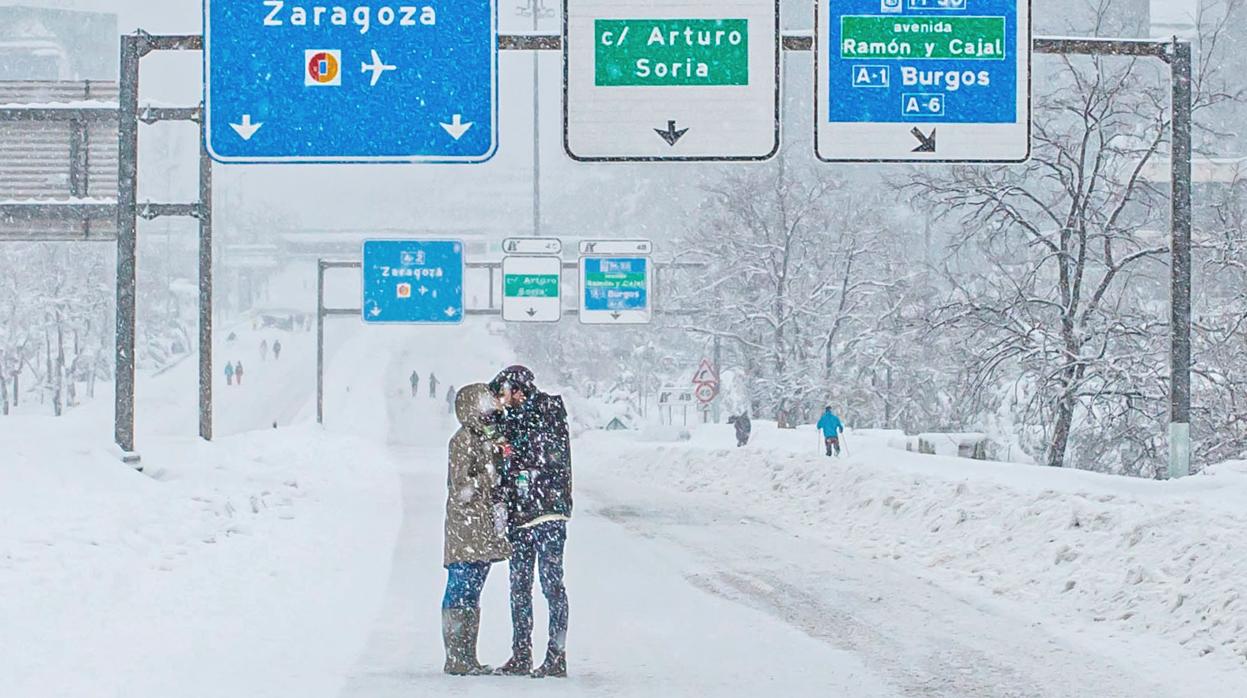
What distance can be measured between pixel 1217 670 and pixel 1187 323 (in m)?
8.20

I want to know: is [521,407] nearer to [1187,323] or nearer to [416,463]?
[1187,323]

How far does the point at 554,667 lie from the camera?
29.0 ft

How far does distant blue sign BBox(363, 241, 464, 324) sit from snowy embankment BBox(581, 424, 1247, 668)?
1124cm

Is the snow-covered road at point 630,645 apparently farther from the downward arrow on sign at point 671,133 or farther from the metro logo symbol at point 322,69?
the metro logo symbol at point 322,69

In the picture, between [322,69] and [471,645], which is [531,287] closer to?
[322,69]

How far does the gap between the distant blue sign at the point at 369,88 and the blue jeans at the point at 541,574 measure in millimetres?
5046

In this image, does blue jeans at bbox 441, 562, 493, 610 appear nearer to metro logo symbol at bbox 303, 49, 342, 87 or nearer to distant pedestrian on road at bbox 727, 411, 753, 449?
metro logo symbol at bbox 303, 49, 342, 87

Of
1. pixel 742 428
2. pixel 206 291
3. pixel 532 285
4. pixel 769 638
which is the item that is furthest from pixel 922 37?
pixel 742 428

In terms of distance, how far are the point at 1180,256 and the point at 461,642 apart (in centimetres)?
1083

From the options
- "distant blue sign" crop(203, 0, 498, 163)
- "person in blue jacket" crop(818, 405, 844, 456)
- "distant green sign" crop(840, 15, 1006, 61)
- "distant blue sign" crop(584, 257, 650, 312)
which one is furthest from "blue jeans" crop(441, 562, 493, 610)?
"distant blue sign" crop(584, 257, 650, 312)

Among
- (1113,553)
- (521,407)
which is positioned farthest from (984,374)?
(521,407)

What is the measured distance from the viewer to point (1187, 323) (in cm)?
1658

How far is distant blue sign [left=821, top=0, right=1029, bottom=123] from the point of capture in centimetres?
1357

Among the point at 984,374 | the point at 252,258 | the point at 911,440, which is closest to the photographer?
the point at 984,374
